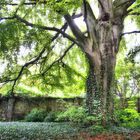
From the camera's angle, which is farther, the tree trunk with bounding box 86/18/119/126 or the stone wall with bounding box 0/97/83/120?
the stone wall with bounding box 0/97/83/120

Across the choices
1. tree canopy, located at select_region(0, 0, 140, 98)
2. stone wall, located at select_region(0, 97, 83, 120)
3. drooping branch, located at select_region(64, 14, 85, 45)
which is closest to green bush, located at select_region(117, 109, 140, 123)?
tree canopy, located at select_region(0, 0, 140, 98)

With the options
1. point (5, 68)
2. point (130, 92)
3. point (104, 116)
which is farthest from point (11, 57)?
point (130, 92)

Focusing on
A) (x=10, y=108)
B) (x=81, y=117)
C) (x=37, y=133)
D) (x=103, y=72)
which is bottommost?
(x=37, y=133)

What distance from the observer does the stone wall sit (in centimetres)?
1941

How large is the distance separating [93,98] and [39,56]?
492 centimetres

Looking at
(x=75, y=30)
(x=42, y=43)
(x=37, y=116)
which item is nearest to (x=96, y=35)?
(x=75, y=30)

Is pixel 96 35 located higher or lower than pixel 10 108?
higher

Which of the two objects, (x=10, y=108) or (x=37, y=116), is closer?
(x=37, y=116)

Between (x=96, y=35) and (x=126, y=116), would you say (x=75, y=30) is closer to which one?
(x=96, y=35)

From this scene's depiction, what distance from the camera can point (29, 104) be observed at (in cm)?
1986

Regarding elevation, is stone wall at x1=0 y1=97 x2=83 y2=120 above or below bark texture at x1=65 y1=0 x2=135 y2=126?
below

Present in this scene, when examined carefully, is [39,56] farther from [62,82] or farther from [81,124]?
[81,124]

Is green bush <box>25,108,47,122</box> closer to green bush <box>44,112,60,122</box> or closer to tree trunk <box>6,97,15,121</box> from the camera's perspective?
green bush <box>44,112,60,122</box>

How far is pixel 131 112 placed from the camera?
15383mm
